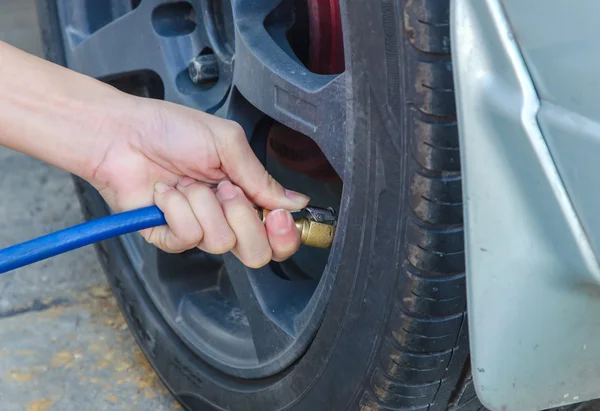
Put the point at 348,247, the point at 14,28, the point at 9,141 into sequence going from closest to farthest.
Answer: the point at 348,247, the point at 9,141, the point at 14,28

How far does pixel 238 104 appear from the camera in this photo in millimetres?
1198

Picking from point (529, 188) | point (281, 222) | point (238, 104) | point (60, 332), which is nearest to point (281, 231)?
point (281, 222)

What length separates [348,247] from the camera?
910 mm

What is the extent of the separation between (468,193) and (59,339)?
1130 mm

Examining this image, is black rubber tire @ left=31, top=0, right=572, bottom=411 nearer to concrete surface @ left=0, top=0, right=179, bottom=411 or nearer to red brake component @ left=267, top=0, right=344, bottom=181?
red brake component @ left=267, top=0, right=344, bottom=181

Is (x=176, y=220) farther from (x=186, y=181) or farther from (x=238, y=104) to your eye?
(x=238, y=104)

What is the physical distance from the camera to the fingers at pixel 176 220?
3.39 ft

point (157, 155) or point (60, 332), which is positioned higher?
point (157, 155)

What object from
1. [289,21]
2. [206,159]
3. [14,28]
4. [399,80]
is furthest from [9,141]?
[14,28]

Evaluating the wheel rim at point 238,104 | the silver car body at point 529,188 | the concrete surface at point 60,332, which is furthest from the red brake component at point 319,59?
the concrete surface at point 60,332

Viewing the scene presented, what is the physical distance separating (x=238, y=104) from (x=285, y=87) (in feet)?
0.70

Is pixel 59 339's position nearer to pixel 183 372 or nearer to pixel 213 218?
pixel 183 372

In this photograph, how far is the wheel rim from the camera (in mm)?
1002

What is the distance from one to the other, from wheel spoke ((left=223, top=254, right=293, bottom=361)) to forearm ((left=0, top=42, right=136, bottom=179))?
25cm
